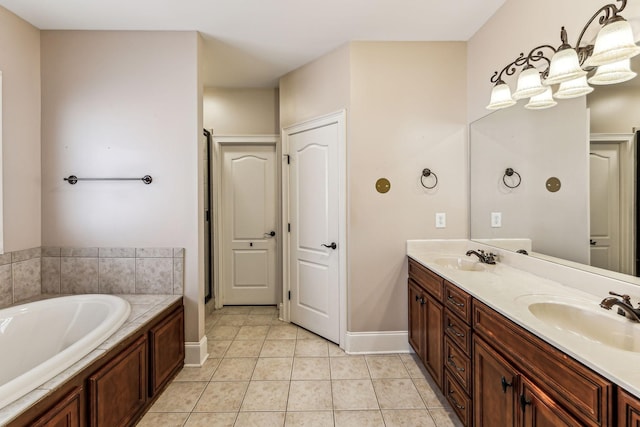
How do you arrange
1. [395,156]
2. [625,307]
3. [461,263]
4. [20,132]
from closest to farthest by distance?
[625,307]
[20,132]
[461,263]
[395,156]

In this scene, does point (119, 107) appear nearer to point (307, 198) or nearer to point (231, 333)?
point (307, 198)

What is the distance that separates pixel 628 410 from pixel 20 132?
3478 millimetres

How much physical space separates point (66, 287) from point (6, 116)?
130cm

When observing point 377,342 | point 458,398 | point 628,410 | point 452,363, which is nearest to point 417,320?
point 377,342

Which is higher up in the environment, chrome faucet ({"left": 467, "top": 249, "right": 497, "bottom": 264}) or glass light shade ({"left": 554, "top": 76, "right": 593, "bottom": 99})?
glass light shade ({"left": 554, "top": 76, "right": 593, "bottom": 99})

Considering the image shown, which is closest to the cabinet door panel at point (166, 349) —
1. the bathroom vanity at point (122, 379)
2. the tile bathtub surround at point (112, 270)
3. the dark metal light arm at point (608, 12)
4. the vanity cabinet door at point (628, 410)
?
the bathroom vanity at point (122, 379)

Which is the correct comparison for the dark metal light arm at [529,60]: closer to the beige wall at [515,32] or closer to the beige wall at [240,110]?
the beige wall at [515,32]

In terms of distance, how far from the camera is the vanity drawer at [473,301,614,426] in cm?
82

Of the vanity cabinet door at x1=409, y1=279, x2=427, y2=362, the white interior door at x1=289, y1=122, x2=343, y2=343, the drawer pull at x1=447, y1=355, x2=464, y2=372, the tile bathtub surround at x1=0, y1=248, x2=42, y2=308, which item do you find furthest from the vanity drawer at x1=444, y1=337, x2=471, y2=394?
the tile bathtub surround at x1=0, y1=248, x2=42, y2=308

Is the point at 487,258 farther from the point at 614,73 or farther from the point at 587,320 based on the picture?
the point at 614,73

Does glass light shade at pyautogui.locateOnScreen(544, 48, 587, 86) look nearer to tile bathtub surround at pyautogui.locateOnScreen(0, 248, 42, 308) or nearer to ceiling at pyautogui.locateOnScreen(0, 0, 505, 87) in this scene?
ceiling at pyautogui.locateOnScreen(0, 0, 505, 87)

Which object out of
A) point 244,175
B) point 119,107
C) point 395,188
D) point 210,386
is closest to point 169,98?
point 119,107

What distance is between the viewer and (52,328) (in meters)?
1.93

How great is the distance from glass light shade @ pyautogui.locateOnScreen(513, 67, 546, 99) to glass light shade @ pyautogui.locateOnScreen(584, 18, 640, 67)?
395 millimetres
